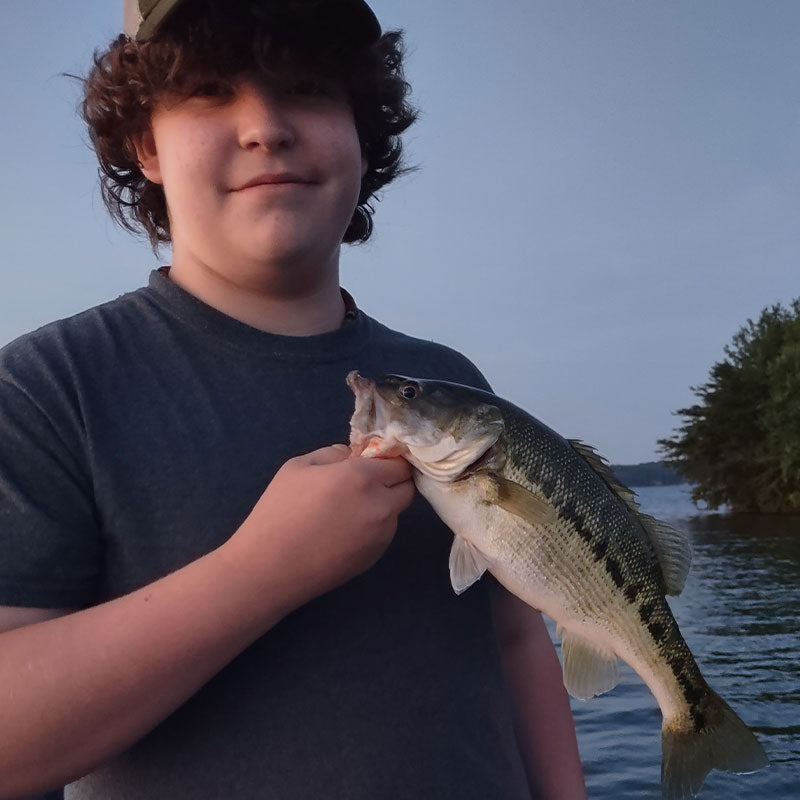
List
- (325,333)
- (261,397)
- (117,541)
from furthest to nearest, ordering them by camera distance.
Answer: (325,333) → (261,397) → (117,541)

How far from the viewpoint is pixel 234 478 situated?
1970 millimetres

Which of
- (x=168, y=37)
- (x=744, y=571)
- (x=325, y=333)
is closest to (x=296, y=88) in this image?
(x=168, y=37)

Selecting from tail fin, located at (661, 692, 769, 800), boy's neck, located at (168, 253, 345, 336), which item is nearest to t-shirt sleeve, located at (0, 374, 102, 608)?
boy's neck, located at (168, 253, 345, 336)

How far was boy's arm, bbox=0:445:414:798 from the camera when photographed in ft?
4.99

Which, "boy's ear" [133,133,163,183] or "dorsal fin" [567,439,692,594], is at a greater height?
"boy's ear" [133,133,163,183]

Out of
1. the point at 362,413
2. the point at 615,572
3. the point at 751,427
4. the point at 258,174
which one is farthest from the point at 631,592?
the point at 751,427

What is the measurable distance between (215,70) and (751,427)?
44.1m

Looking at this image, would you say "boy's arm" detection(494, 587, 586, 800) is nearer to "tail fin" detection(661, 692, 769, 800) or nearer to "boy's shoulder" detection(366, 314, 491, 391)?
"tail fin" detection(661, 692, 769, 800)

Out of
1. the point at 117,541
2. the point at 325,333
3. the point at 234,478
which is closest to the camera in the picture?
the point at 117,541

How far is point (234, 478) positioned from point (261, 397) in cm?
24

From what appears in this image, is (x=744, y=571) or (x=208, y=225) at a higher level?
(x=208, y=225)

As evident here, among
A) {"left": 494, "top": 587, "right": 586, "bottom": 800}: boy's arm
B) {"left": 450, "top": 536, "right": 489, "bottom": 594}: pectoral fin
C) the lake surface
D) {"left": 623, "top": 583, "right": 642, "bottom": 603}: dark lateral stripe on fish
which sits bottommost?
the lake surface

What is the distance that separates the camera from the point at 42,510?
67.8 inches

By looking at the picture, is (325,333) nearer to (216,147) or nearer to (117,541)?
(216,147)
